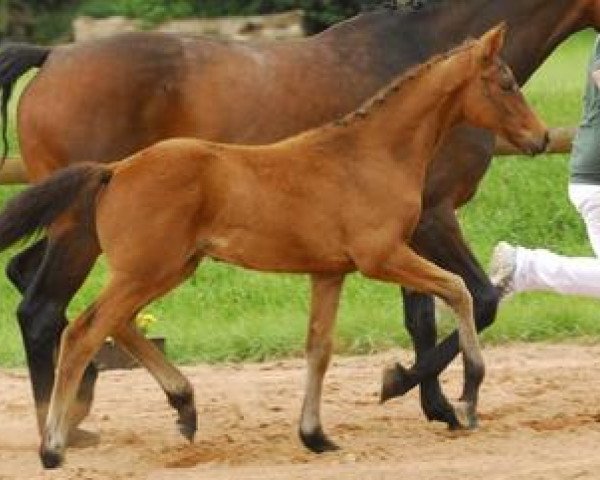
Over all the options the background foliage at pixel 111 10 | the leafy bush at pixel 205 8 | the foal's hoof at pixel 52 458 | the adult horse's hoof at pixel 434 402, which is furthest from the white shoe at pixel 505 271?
the background foliage at pixel 111 10

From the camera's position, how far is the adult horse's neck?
8.70 meters

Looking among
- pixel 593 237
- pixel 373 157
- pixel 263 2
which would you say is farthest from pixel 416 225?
pixel 263 2

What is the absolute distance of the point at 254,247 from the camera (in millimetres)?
7414

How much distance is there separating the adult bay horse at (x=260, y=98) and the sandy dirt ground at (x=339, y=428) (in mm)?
302

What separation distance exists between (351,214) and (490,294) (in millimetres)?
1164

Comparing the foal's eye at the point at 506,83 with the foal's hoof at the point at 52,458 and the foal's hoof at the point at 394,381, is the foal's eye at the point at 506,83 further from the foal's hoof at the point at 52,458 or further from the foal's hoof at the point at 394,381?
the foal's hoof at the point at 52,458

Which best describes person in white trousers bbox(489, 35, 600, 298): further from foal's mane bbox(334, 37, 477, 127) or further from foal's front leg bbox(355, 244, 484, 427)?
foal's front leg bbox(355, 244, 484, 427)

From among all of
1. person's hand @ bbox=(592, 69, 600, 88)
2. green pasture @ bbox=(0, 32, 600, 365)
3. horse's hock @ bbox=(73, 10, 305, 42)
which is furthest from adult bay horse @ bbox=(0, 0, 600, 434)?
horse's hock @ bbox=(73, 10, 305, 42)

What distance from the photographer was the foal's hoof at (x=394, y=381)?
27.3 feet

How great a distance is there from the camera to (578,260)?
29.3ft

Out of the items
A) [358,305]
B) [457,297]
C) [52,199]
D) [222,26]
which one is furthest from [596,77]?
[222,26]

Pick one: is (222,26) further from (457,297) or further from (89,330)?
(89,330)

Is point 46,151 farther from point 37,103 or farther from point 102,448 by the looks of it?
point 102,448

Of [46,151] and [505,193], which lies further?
[505,193]
